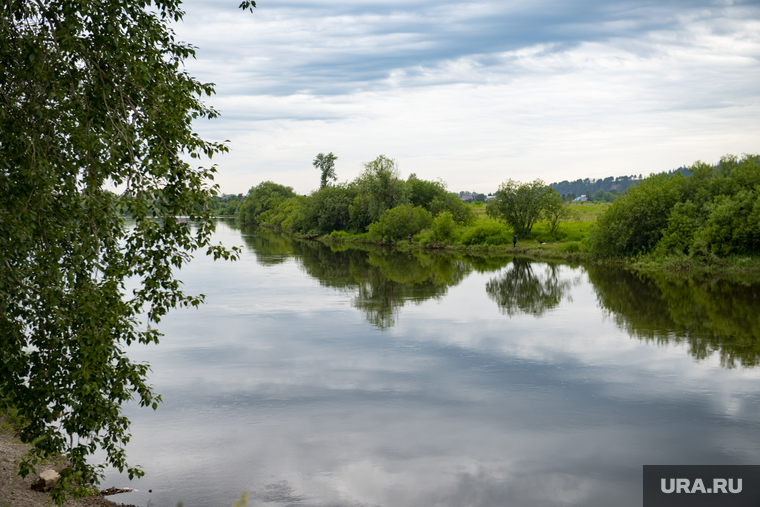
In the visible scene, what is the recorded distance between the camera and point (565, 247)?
55.2 metres

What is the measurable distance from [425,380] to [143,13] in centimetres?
1174

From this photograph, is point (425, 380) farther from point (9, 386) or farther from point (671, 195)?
point (671, 195)

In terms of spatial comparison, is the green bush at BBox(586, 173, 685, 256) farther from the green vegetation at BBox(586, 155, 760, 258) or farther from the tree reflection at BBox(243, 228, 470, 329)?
the tree reflection at BBox(243, 228, 470, 329)

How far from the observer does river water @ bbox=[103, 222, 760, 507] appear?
1070 cm

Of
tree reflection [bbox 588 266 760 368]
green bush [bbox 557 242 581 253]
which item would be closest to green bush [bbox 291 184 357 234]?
green bush [bbox 557 242 581 253]

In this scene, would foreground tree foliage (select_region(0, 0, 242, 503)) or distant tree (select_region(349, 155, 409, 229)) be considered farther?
distant tree (select_region(349, 155, 409, 229))

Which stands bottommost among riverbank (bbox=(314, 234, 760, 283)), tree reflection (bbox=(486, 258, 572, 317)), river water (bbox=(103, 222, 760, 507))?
river water (bbox=(103, 222, 760, 507))

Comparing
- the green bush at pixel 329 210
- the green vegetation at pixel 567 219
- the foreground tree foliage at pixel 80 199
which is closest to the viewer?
the foreground tree foliage at pixel 80 199

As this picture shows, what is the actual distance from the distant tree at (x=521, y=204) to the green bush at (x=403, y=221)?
33.7ft

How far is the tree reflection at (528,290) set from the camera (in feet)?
93.6

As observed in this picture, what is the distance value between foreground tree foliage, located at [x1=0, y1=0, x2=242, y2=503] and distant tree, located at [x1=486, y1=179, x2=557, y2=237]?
58166 millimetres

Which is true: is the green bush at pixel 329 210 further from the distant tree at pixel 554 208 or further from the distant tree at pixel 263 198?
the distant tree at pixel 263 198

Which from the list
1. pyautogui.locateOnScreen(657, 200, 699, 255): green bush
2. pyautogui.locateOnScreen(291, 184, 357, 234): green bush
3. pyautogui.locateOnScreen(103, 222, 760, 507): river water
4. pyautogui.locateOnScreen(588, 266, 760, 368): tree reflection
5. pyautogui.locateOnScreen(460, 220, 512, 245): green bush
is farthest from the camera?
pyautogui.locateOnScreen(291, 184, 357, 234): green bush

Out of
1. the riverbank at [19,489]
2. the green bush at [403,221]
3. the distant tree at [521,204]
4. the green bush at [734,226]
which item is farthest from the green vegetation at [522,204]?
the riverbank at [19,489]
